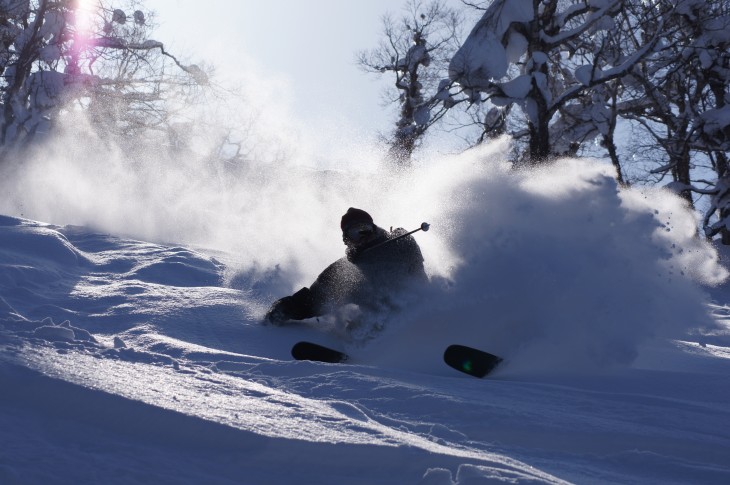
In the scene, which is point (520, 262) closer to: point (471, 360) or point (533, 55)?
point (471, 360)

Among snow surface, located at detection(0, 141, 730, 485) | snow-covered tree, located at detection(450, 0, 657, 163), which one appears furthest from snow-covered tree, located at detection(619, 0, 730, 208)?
snow surface, located at detection(0, 141, 730, 485)

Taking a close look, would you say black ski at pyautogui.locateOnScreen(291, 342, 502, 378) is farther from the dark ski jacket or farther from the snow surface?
the dark ski jacket

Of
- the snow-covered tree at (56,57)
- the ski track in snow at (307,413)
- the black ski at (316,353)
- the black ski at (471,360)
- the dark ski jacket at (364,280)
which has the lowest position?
the ski track in snow at (307,413)

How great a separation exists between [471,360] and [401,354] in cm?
65

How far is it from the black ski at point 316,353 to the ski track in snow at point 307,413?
0.48 ft

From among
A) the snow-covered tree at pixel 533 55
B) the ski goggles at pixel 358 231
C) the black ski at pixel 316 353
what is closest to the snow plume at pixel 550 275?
the black ski at pixel 316 353

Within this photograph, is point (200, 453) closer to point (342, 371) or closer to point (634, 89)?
point (342, 371)

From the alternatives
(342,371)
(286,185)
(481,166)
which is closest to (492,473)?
(342,371)

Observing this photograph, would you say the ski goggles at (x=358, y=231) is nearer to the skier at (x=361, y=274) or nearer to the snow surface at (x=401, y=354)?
the skier at (x=361, y=274)

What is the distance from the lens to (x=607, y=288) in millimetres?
5406

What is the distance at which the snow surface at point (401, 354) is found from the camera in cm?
248

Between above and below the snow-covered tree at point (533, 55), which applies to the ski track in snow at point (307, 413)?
below

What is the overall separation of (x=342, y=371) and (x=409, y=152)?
1984cm

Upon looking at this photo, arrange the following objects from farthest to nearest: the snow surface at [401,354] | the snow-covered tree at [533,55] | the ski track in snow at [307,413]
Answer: the snow-covered tree at [533,55]
the snow surface at [401,354]
the ski track in snow at [307,413]
